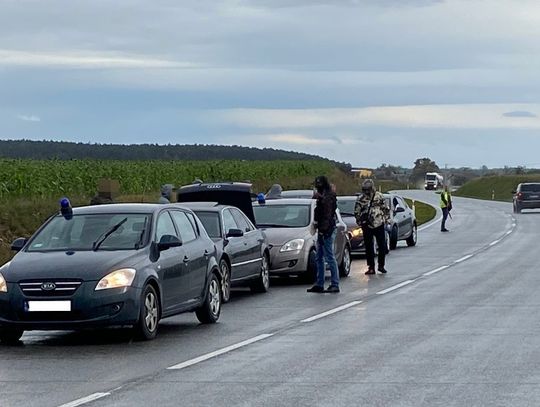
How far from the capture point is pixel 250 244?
20.8 m

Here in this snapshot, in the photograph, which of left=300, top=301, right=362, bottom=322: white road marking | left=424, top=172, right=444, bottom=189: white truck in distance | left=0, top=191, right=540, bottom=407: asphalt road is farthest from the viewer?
left=424, top=172, right=444, bottom=189: white truck in distance

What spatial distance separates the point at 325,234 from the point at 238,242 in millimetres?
1650

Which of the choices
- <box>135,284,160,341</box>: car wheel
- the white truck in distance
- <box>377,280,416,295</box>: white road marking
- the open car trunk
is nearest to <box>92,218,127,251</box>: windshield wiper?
<box>135,284,160,341</box>: car wheel

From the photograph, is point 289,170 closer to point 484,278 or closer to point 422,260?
point 422,260

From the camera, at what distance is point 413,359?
12555 mm

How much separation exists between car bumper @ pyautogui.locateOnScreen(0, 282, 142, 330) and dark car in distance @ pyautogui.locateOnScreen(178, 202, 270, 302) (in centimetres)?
494

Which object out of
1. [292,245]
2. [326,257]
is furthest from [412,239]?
[326,257]

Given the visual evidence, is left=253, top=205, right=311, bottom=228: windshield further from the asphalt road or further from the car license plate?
the car license plate

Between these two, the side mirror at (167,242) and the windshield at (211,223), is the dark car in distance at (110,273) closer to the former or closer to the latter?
the side mirror at (167,242)

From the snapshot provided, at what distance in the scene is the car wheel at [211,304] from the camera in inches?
642

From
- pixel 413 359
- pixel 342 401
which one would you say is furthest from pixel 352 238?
pixel 342 401

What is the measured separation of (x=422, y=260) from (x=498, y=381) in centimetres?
1885

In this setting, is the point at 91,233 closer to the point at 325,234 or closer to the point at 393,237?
the point at 325,234

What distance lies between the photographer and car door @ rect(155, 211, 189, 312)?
15.0 m
